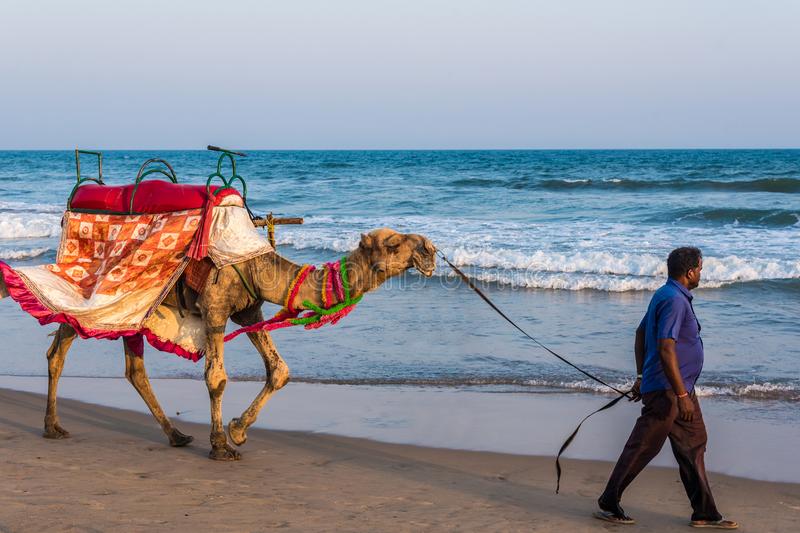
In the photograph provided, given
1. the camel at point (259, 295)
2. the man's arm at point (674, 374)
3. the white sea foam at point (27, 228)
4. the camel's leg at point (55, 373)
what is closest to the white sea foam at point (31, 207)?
the white sea foam at point (27, 228)

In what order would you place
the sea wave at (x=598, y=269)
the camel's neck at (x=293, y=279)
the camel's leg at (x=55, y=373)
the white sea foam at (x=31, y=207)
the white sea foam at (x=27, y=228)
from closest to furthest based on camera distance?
the camel's neck at (x=293, y=279), the camel's leg at (x=55, y=373), the sea wave at (x=598, y=269), the white sea foam at (x=27, y=228), the white sea foam at (x=31, y=207)

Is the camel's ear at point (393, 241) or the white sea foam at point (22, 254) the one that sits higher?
the camel's ear at point (393, 241)

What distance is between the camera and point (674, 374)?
4496 mm

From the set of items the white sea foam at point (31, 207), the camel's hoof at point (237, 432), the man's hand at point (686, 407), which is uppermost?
the man's hand at point (686, 407)

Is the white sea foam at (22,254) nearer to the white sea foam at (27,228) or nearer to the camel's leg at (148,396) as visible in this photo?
the white sea foam at (27,228)

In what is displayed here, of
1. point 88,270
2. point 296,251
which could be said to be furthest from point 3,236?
point 88,270

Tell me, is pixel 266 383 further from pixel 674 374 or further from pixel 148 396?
pixel 674 374

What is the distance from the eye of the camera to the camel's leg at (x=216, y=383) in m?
5.81

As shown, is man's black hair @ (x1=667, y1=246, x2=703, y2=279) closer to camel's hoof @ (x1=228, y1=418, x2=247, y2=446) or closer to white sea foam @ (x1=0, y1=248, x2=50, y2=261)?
camel's hoof @ (x1=228, y1=418, x2=247, y2=446)

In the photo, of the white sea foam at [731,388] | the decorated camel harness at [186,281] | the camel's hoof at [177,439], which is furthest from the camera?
the white sea foam at [731,388]

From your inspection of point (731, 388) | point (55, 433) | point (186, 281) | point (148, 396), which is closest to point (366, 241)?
point (186, 281)

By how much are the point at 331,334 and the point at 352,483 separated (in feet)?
16.5

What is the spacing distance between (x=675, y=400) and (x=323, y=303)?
6.98 feet

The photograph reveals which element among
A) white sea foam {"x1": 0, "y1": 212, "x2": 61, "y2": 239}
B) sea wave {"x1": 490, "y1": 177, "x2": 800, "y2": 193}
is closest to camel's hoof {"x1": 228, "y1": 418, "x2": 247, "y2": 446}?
white sea foam {"x1": 0, "y1": 212, "x2": 61, "y2": 239}
